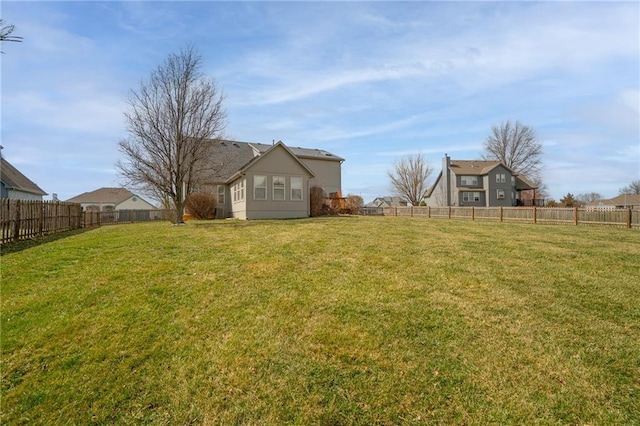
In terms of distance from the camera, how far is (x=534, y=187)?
1937 inches

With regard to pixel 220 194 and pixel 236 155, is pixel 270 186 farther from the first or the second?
pixel 236 155

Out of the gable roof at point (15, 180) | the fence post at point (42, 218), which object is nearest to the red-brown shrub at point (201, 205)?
the fence post at point (42, 218)

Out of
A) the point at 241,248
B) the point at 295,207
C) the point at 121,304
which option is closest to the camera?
the point at 121,304

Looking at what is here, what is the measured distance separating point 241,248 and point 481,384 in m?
6.82

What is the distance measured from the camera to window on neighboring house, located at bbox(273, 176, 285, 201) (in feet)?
67.3

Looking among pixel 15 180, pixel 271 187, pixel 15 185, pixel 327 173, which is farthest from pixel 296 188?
pixel 15 180

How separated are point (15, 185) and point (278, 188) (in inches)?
834

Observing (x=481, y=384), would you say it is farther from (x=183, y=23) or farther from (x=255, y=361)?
(x=183, y=23)

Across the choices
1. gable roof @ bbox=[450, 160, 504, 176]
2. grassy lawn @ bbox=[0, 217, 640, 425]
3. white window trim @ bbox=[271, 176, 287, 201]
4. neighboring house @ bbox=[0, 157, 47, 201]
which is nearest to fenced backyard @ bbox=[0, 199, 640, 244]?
grassy lawn @ bbox=[0, 217, 640, 425]

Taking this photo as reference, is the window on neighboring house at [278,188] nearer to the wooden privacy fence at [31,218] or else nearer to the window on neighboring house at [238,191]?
the window on neighboring house at [238,191]

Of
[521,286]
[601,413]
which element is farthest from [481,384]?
[521,286]

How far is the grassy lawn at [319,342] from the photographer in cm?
316

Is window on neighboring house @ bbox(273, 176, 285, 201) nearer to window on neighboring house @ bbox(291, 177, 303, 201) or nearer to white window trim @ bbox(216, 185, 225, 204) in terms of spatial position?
window on neighboring house @ bbox(291, 177, 303, 201)

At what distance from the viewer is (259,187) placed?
20125mm
